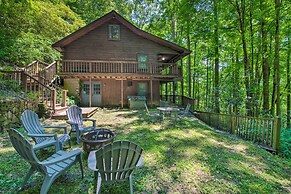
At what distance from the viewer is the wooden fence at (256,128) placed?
515 cm

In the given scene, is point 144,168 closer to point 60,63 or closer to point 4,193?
point 4,193

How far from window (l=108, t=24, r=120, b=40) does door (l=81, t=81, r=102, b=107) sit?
4011 mm

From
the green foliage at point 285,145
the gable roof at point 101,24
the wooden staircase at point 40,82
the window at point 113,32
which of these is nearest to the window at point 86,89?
the wooden staircase at point 40,82

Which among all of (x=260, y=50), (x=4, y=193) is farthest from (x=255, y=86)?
(x=4, y=193)

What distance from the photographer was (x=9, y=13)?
9844 mm

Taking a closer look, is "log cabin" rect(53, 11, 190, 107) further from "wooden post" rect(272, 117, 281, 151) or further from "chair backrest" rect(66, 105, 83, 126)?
"wooden post" rect(272, 117, 281, 151)

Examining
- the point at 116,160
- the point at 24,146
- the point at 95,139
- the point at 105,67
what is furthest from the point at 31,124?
the point at 105,67

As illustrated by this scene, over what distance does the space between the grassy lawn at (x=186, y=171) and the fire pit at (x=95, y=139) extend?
0.38 metres

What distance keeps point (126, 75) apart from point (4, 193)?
31.6 feet

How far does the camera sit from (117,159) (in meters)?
2.19

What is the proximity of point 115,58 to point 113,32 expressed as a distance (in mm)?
2170

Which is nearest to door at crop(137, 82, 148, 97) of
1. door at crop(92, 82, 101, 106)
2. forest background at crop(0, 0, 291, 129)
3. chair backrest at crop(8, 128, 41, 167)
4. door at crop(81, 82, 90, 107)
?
door at crop(92, 82, 101, 106)

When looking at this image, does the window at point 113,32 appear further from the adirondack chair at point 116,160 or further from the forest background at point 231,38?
the adirondack chair at point 116,160

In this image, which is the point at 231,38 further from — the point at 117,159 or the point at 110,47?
the point at 117,159
